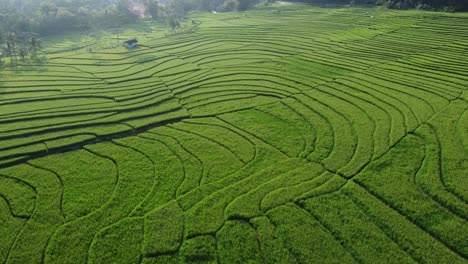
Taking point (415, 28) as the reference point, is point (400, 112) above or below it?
below

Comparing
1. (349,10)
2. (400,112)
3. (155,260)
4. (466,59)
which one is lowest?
(155,260)

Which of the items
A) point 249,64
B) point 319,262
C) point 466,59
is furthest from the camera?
point 249,64

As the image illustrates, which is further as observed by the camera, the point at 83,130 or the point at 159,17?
the point at 159,17

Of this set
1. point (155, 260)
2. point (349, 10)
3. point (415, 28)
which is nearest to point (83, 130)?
point (155, 260)

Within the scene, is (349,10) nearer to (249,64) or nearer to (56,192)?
(249,64)

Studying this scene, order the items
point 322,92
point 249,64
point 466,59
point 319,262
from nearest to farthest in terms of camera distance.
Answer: point 319,262
point 322,92
point 466,59
point 249,64

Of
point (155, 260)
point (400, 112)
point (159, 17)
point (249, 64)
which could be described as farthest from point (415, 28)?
point (159, 17)
